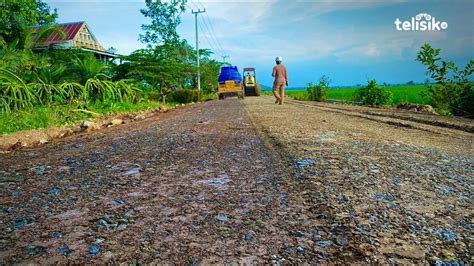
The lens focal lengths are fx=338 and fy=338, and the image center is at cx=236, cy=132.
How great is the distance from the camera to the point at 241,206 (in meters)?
1.45

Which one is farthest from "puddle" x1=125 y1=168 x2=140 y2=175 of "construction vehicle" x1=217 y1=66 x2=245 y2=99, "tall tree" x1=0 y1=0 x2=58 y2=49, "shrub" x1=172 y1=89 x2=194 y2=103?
"construction vehicle" x1=217 y1=66 x2=245 y2=99

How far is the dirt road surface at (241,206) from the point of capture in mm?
1051

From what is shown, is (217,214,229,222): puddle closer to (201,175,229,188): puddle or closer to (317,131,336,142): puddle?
(201,175,229,188): puddle

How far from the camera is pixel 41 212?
4.68 feet

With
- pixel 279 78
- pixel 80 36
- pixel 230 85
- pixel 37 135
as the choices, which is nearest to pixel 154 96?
pixel 279 78

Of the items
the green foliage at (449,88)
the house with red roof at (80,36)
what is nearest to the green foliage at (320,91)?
the green foliage at (449,88)

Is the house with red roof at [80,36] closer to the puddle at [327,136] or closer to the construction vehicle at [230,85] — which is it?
the construction vehicle at [230,85]

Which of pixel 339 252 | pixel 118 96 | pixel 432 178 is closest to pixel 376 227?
pixel 339 252

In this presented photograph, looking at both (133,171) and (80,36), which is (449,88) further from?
(80,36)

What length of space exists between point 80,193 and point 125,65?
42.5 feet

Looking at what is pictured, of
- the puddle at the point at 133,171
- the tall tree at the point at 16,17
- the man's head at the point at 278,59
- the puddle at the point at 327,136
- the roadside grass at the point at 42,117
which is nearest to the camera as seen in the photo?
the puddle at the point at 133,171

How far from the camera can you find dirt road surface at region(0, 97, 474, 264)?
3.45 ft

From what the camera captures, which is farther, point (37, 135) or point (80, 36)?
point (80, 36)

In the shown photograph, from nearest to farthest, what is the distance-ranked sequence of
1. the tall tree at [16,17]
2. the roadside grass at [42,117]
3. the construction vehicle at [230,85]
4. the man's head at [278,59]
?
the roadside grass at [42,117] < the man's head at [278,59] < the tall tree at [16,17] < the construction vehicle at [230,85]
